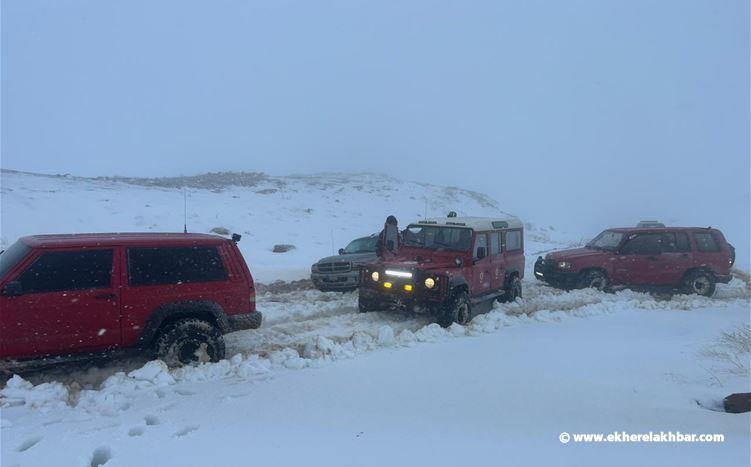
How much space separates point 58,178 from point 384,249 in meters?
25.4

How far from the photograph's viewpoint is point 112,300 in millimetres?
5730

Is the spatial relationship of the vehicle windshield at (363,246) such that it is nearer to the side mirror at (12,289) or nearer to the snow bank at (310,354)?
the snow bank at (310,354)

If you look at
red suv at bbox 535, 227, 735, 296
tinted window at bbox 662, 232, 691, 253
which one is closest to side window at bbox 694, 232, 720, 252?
red suv at bbox 535, 227, 735, 296

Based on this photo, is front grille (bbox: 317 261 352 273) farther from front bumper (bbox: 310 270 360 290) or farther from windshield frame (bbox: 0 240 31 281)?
windshield frame (bbox: 0 240 31 281)

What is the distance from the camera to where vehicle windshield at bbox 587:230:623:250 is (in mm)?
13047

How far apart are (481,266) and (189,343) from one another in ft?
19.9

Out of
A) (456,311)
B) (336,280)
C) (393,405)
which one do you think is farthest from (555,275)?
(393,405)

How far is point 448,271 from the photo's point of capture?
28.9ft

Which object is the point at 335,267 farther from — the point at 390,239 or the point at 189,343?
the point at 189,343

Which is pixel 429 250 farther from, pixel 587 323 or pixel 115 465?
pixel 115 465

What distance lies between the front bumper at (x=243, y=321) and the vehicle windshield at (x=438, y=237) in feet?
15.3

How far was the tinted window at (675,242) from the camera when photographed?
1298 cm

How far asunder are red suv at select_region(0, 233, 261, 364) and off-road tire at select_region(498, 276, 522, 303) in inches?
261

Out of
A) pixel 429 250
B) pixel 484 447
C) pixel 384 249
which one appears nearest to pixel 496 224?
pixel 429 250
